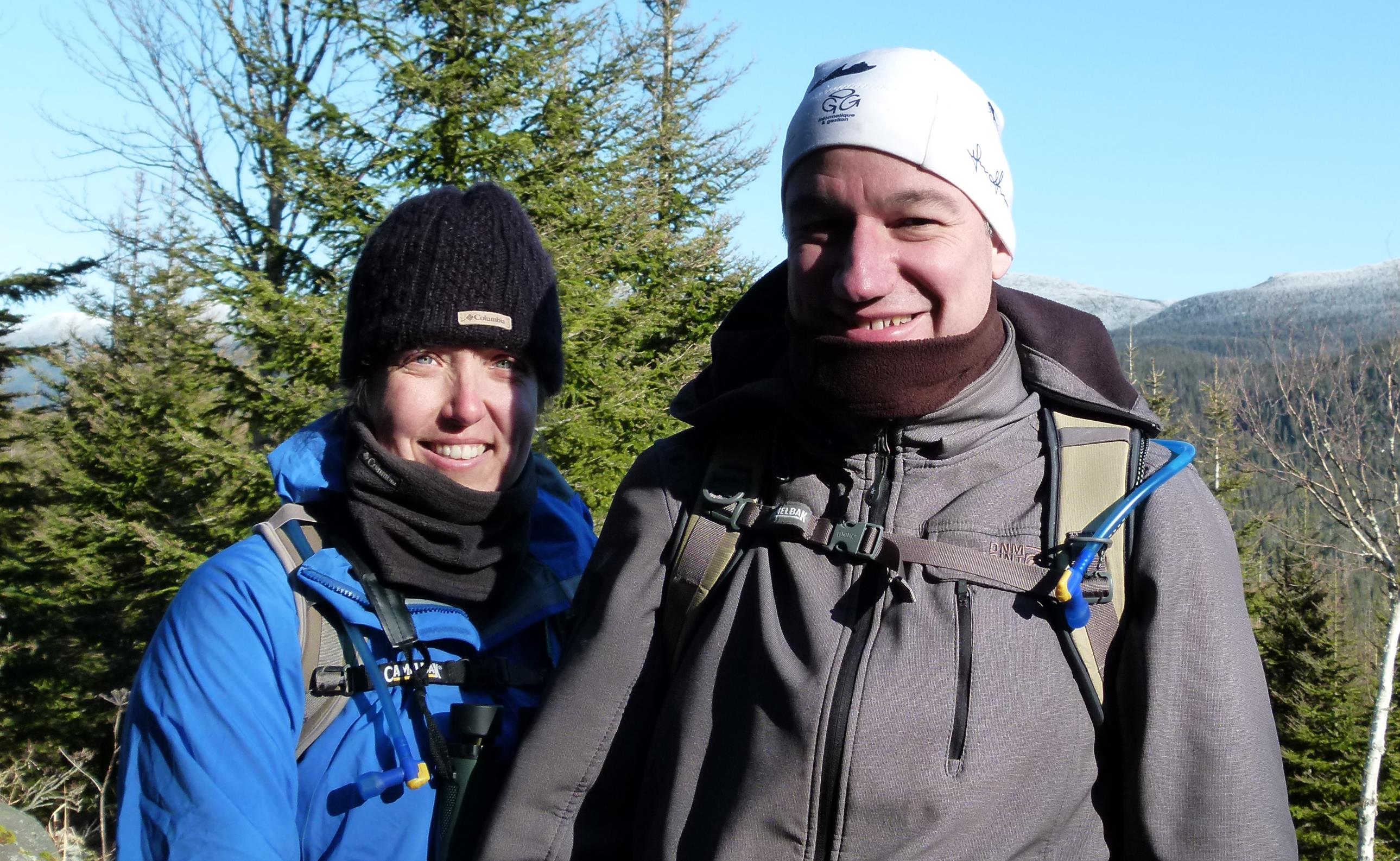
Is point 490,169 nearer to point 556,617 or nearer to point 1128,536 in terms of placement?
point 556,617

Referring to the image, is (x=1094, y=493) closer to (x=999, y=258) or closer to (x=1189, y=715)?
(x=1189, y=715)

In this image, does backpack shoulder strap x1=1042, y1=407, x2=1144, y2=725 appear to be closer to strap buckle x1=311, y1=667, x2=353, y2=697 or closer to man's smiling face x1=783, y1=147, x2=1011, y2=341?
man's smiling face x1=783, y1=147, x2=1011, y2=341

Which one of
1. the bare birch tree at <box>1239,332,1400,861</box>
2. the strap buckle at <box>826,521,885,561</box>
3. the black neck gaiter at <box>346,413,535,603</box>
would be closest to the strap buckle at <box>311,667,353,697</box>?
the black neck gaiter at <box>346,413,535,603</box>

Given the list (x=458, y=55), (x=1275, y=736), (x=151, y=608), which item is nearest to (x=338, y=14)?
(x=458, y=55)

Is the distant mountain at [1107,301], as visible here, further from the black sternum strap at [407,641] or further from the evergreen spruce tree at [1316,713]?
the black sternum strap at [407,641]

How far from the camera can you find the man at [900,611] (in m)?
1.49

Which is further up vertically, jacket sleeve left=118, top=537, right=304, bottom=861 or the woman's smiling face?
the woman's smiling face

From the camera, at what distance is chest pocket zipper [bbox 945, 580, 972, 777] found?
1.51 m

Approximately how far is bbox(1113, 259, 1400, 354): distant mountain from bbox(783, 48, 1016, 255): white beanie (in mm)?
57858

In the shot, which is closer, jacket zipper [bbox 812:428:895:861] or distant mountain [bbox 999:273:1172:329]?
jacket zipper [bbox 812:428:895:861]

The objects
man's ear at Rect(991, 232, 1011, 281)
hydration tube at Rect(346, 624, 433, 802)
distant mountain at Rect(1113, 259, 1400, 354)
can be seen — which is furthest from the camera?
distant mountain at Rect(1113, 259, 1400, 354)

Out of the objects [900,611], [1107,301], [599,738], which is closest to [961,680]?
[900,611]

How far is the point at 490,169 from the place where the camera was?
35.0ft

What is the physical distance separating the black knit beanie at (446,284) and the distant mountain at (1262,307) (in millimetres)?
57615
